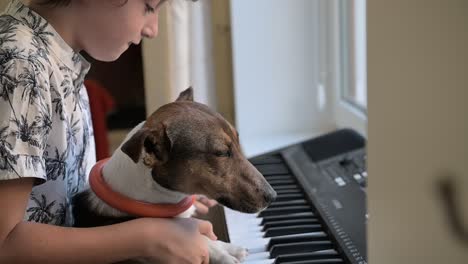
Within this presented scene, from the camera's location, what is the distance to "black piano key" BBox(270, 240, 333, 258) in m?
0.98

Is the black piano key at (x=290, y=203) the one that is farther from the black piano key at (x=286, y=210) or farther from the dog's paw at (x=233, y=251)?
the dog's paw at (x=233, y=251)

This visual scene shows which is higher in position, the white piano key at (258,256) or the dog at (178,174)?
the dog at (178,174)

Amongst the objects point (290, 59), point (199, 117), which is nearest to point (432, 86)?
point (199, 117)

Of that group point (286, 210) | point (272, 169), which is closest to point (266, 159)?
point (272, 169)

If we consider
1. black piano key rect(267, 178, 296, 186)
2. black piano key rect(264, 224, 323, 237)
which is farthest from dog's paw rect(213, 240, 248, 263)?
black piano key rect(267, 178, 296, 186)

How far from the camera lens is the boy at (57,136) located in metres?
0.81

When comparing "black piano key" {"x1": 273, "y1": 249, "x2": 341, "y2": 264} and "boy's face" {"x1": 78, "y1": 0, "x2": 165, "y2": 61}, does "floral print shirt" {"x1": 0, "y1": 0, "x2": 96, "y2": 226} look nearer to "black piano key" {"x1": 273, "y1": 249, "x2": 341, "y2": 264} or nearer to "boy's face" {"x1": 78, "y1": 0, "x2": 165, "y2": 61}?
"boy's face" {"x1": 78, "y1": 0, "x2": 165, "y2": 61}

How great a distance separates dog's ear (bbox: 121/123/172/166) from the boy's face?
0.18 metres

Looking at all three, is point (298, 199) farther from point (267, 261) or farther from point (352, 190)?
point (267, 261)

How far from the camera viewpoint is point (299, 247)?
3.26 feet

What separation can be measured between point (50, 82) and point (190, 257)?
1.07 ft

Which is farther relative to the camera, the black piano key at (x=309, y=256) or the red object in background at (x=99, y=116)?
→ the red object in background at (x=99, y=116)

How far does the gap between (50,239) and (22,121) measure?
0.17 meters

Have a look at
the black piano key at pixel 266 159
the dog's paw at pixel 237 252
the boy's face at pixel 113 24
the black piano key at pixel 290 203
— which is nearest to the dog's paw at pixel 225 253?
the dog's paw at pixel 237 252
